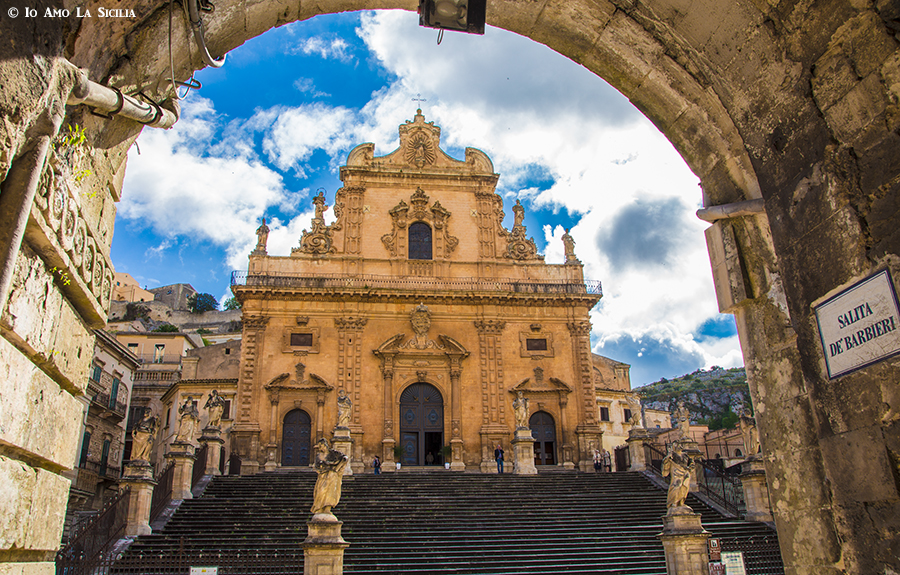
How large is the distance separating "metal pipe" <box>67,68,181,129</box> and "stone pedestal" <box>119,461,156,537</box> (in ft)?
42.0

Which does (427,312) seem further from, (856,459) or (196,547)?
(856,459)

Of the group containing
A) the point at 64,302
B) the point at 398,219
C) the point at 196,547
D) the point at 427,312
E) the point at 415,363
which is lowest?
the point at 196,547

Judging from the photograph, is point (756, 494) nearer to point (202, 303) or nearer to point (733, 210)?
point (733, 210)

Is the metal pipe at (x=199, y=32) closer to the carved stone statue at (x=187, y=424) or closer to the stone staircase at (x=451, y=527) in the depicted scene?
the stone staircase at (x=451, y=527)

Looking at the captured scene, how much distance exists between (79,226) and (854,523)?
3.91 meters

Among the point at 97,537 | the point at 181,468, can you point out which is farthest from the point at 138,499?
the point at 181,468

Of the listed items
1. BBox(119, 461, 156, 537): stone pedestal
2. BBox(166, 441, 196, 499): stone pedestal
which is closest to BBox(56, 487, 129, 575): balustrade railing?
BBox(119, 461, 156, 537): stone pedestal

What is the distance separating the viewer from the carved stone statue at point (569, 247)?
2820 cm

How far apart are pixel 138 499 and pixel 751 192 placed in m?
14.4

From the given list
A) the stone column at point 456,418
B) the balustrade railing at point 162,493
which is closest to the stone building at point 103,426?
the balustrade railing at point 162,493

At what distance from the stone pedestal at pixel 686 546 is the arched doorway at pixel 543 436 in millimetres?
12987

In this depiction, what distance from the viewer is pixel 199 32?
11.8ft

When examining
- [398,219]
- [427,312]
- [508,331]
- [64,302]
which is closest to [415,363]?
[427,312]

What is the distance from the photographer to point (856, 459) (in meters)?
2.97
